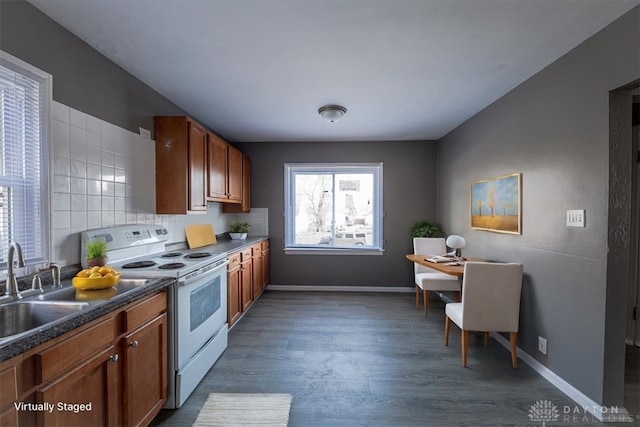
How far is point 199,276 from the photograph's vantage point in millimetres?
2088

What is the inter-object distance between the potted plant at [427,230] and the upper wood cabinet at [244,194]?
2626mm

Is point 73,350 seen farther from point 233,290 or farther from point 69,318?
point 233,290

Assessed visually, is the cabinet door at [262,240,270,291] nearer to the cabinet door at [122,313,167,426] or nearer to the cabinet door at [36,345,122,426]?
the cabinet door at [122,313,167,426]

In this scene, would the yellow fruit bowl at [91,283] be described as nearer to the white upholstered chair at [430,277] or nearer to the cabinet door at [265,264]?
the cabinet door at [265,264]

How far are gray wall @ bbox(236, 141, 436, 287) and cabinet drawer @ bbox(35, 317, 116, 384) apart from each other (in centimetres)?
323

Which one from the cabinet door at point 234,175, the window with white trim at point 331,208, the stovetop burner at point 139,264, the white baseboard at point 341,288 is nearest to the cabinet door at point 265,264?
the white baseboard at point 341,288

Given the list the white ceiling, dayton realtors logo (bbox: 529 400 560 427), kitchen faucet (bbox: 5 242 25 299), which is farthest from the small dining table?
kitchen faucet (bbox: 5 242 25 299)

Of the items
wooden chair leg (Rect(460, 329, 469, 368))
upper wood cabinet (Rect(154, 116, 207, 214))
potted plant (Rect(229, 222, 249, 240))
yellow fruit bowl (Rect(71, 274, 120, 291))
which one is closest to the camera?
yellow fruit bowl (Rect(71, 274, 120, 291))

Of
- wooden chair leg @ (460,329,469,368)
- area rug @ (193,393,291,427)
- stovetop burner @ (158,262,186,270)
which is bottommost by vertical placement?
area rug @ (193,393,291,427)

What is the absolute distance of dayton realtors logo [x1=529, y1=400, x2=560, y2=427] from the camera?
69.7 inches

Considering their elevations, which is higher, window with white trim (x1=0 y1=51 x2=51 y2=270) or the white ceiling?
the white ceiling

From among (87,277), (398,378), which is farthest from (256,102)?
(398,378)

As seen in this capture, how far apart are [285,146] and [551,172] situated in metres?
3.40

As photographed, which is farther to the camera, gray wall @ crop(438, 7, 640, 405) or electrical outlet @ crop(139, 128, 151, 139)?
electrical outlet @ crop(139, 128, 151, 139)
